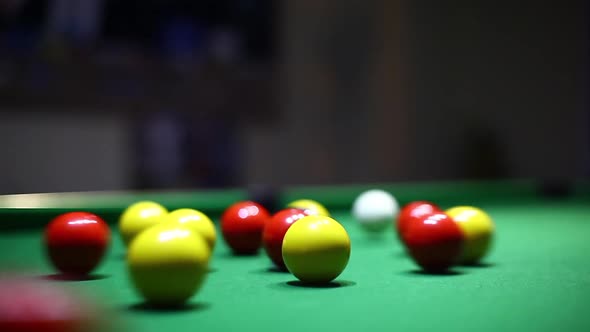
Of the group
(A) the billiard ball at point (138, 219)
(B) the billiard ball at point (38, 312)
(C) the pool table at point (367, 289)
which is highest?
(B) the billiard ball at point (38, 312)

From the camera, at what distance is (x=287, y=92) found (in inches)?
315

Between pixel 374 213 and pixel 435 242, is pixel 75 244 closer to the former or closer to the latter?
pixel 435 242

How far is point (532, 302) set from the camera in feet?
6.32

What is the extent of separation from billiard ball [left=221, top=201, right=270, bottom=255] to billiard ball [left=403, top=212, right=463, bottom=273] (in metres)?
0.74

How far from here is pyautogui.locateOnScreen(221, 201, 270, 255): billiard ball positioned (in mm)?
3029

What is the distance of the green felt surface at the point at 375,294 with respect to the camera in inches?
65.0

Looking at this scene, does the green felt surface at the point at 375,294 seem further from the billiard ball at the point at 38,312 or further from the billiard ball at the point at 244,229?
the billiard ball at the point at 38,312

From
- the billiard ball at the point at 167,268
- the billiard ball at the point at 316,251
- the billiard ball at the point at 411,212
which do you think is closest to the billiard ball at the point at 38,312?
the billiard ball at the point at 167,268

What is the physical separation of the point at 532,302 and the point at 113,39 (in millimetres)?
5580

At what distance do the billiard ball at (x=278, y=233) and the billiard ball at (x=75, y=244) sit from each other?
1.96 ft

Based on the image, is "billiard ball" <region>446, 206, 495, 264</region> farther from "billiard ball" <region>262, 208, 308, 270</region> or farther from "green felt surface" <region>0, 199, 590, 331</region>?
"billiard ball" <region>262, 208, 308, 270</region>

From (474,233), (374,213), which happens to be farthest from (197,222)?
(374,213)

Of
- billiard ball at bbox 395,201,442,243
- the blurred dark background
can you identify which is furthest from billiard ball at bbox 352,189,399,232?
the blurred dark background

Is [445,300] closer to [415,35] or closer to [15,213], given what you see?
[15,213]
